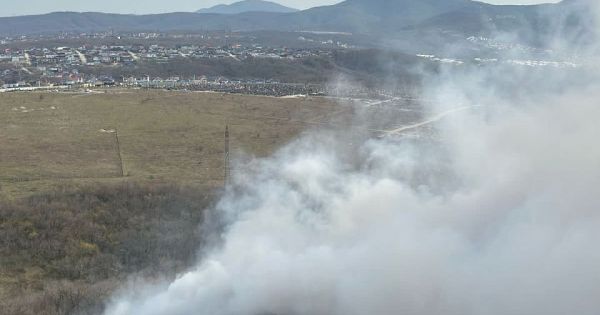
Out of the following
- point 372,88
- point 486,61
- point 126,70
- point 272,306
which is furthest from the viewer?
point 126,70

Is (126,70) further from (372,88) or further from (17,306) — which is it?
(17,306)

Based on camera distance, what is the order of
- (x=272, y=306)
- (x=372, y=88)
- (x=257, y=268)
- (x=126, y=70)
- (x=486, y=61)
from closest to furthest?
(x=272, y=306)
(x=257, y=268)
(x=486, y=61)
(x=372, y=88)
(x=126, y=70)

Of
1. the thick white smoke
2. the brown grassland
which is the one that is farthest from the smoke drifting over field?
the brown grassland

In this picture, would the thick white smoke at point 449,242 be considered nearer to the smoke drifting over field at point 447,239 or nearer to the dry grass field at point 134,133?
the smoke drifting over field at point 447,239

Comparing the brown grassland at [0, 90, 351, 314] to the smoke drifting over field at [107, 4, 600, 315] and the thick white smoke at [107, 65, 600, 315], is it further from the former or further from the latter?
the thick white smoke at [107, 65, 600, 315]

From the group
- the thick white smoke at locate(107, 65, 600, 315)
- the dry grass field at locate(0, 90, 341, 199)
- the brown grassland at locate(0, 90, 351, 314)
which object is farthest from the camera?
the dry grass field at locate(0, 90, 341, 199)

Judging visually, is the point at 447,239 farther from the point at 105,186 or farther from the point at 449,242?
the point at 105,186

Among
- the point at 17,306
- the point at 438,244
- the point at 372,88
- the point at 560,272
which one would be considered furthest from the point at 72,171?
the point at 372,88

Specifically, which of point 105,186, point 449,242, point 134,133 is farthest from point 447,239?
point 134,133
